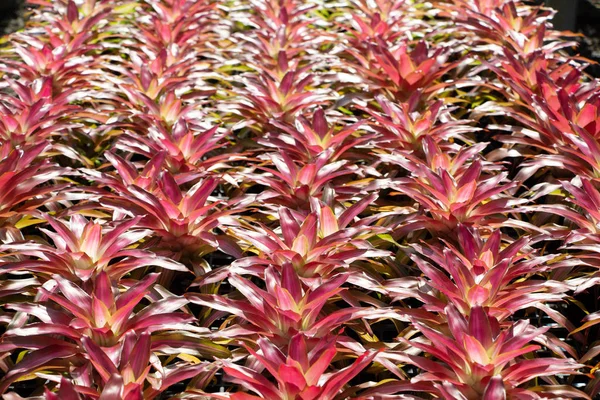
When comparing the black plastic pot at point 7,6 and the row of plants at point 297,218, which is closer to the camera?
the row of plants at point 297,218

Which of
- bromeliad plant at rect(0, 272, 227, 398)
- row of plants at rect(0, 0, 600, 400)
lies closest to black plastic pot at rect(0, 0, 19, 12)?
row of plants at rect(0, 0, 600, 400)

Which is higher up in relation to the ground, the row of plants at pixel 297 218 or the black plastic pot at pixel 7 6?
the row of plants at pixel 297 218

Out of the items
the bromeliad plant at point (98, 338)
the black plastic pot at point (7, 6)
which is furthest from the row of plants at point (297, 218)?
the black plastic pot at point (7, 6)

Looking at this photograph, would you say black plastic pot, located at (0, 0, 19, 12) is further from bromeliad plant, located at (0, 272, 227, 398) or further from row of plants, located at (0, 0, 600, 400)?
bromeliad plant, located at (0, 272, 227, 398)

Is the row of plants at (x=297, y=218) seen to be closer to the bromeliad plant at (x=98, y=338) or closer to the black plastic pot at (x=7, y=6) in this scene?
the bromeliad plant at (x=98, y=338)

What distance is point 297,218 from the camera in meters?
2.16

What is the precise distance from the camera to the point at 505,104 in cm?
292

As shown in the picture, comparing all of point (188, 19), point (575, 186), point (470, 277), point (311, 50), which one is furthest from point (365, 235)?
point (188, 19)

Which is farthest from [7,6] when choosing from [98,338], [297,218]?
[98,338]

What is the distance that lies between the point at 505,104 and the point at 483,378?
1551 mm

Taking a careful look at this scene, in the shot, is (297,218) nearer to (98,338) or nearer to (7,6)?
(98,338)

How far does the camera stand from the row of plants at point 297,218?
171 cm

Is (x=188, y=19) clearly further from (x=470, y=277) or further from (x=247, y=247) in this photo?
(x=470, y=277)

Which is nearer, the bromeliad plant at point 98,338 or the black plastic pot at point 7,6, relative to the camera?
the bromeliad plant at point 98,338
